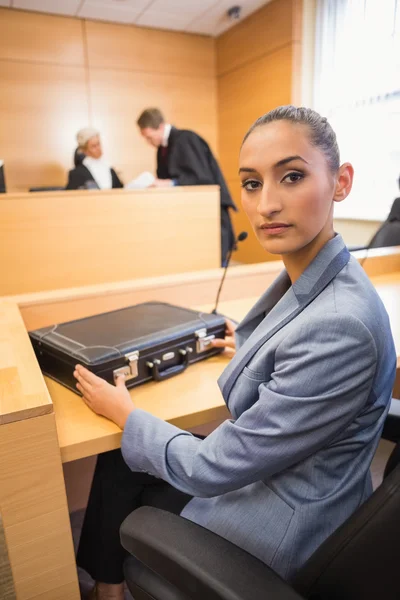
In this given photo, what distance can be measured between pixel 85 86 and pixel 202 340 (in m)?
3.98

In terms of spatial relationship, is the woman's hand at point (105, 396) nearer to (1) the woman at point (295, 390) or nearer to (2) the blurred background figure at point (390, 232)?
(1) the woman at point (295, 390)

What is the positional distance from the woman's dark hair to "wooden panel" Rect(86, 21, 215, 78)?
13.8 feet

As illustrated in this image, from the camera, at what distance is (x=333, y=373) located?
55 cm

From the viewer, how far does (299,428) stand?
22.2 inches

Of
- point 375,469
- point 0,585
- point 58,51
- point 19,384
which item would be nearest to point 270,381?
point 19,384

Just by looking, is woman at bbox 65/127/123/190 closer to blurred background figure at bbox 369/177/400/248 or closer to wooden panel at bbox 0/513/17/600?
blurred background figure at bbox 369/177/400/248

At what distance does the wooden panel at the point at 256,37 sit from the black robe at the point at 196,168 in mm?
1632

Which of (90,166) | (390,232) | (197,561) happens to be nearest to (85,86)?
(90,166)

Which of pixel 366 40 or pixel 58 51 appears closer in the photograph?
pixel 366 40

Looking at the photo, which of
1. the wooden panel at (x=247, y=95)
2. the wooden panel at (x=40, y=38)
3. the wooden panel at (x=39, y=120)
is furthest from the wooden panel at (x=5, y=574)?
the wooden panel at (x=40, y=38)

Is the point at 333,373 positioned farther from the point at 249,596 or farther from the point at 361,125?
the point at 361,125

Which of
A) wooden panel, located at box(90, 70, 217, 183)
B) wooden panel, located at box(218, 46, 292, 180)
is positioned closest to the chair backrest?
wooden panel, located at box(218, 46, 292, 180)

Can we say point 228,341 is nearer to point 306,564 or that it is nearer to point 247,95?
point 306,564

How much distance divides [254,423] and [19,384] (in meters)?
0.41
